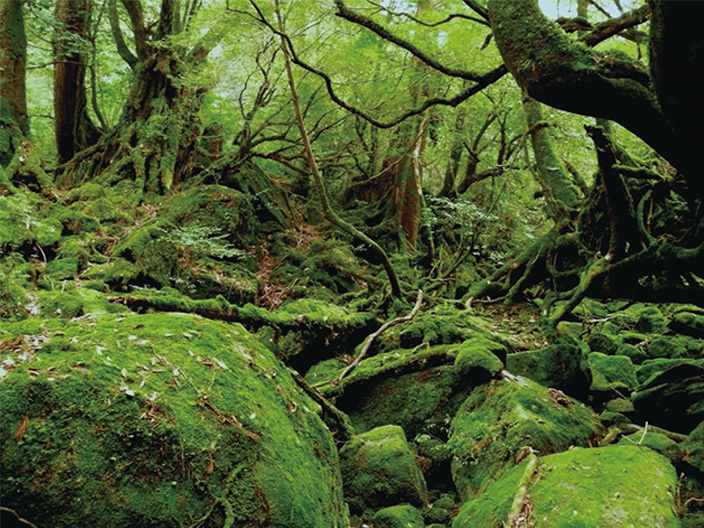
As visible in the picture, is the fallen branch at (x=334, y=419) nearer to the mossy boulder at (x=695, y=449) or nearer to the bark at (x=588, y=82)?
the mossy boulder at (x=695, y=449)

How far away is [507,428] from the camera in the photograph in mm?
4059

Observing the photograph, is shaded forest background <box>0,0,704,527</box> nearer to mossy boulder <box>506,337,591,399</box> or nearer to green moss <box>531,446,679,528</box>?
mossy boulder <box>506,337,591,399</box>

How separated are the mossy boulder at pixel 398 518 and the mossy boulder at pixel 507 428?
0.63 meters

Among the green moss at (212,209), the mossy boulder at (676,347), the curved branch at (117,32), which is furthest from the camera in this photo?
the curved branch at (117,32)

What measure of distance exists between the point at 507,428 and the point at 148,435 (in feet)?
9.93

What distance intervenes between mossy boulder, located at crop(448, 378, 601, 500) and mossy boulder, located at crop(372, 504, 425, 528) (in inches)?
24.8

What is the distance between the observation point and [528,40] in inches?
123

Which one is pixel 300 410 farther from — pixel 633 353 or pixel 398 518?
pixel 633 353

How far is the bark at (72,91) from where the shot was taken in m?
10.7

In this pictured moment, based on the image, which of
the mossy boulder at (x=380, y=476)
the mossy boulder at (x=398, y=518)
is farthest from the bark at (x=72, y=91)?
the mossy boulder at (x=398, y=518)

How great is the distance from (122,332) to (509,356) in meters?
4.53

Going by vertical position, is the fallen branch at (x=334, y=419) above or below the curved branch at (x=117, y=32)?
below

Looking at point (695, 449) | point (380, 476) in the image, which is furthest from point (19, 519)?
point (695, 449)

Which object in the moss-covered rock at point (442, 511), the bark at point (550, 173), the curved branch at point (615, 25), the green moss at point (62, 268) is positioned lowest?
the moss-covered rock at point (442, 511)
